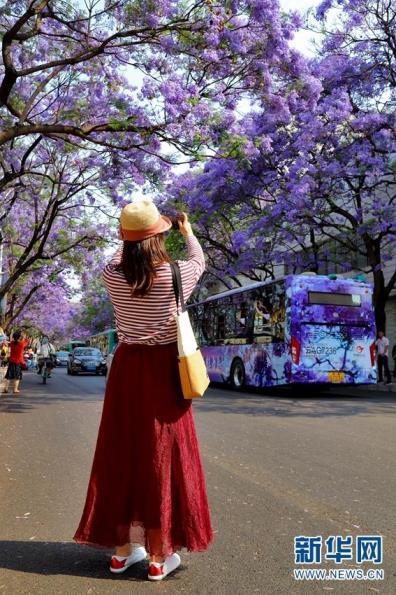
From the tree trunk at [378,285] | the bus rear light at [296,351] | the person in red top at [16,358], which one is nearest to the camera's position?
the bus rear light at [296,351]

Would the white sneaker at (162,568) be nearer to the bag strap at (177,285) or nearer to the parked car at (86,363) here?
the bag strap at (177,285)

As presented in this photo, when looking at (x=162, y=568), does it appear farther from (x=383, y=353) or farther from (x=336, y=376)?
(x=383, y=353)

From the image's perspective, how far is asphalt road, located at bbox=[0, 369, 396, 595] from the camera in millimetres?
3285

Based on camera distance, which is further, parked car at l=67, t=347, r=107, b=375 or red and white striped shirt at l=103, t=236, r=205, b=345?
parked car at l=67, t=347, r=107, b=375

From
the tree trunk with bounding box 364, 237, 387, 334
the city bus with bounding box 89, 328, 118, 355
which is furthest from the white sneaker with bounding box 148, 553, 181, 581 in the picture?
the city bus with bounding box 89, 328, 118, 355

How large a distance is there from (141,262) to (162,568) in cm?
159

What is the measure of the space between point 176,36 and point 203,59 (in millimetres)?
635

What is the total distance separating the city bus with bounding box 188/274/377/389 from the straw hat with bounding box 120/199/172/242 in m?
12.6

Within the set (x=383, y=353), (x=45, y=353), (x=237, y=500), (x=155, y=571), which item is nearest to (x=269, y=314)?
(x=383, y=353)

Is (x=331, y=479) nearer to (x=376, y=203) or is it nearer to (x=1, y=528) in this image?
(x=1, y=528)

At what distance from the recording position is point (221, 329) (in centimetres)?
2009

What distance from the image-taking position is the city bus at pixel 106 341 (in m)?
38.6

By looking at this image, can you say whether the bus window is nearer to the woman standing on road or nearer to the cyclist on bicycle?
the cyclist on bicycle

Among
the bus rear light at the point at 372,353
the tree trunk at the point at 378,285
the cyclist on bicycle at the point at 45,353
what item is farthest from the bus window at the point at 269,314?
the cyclist on bicycle at the point at 45,353
